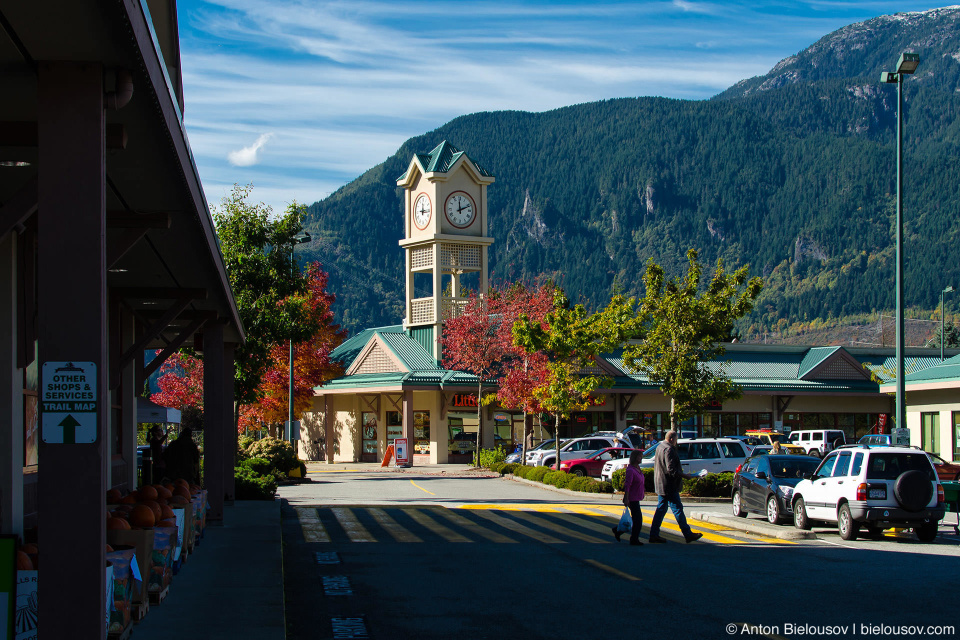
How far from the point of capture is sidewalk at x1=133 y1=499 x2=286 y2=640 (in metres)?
8.94

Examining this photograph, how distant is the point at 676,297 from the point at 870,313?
159 m

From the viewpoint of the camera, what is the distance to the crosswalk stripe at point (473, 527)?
18.1 m

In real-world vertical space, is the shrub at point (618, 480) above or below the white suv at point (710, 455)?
below

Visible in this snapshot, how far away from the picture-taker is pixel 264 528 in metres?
17.6

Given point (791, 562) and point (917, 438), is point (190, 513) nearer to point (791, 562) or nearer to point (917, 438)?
point (791, 562)

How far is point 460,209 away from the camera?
5462cm

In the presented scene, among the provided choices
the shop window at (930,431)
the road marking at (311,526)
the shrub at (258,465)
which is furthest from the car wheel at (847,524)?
the shop window at (930,431)

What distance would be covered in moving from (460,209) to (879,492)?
38225 mm

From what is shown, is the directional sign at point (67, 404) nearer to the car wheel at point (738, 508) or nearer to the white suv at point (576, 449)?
the car wheel at point (738, 508)

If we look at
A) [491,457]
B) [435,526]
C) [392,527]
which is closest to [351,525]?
[392,527]

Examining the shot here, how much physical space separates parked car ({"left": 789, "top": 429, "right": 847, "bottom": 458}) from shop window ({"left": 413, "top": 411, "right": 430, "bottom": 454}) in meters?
17.9

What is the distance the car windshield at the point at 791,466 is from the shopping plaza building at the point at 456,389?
1116 inches

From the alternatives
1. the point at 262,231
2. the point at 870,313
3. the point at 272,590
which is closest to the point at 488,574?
the point at 272,590

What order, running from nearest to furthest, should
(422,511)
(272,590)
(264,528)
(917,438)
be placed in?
(272,590)
(264,528)
(422,511)
(917,438)
